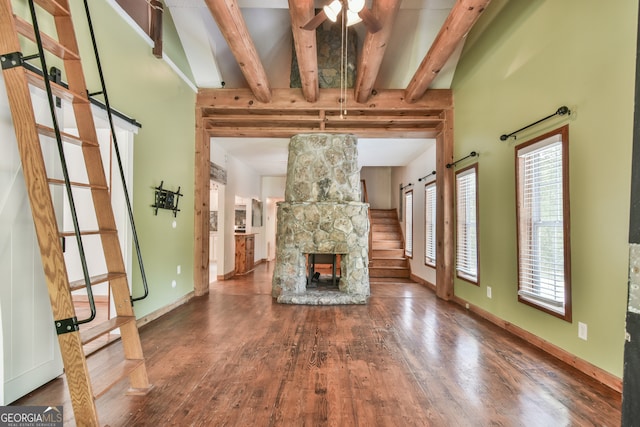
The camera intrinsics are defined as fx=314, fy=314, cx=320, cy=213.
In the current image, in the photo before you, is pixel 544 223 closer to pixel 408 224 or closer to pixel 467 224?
pixel 467 224

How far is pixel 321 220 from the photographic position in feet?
16.2

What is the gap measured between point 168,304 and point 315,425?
3.04 m

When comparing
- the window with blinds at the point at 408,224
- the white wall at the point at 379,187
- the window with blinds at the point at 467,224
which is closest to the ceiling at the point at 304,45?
the window with blinds at the point at 467,224

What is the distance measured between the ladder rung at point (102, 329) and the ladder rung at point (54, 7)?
1902 millimetres

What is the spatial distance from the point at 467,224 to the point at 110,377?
171 inches

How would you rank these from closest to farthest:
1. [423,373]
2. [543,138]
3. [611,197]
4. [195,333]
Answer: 1. [611,197]
2. [423,373]
3. [543,138]
4. [195,333]

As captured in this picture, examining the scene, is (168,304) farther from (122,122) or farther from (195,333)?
(122,122)

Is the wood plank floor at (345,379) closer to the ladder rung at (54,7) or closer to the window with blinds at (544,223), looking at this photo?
the window with blinds at (544,223)

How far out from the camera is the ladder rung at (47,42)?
177 centimetres

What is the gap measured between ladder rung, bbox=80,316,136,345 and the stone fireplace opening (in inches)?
113

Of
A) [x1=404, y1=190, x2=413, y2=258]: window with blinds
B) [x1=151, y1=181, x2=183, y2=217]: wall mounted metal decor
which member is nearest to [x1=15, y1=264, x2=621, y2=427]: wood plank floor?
[x1=151, y1=181, x2=183, y2=217]: wall mounted metal decor

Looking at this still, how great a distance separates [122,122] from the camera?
3.03 m

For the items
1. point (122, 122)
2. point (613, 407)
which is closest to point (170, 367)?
point (122, 122)

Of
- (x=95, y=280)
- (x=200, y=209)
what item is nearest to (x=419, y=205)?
(x=200, y=209)
